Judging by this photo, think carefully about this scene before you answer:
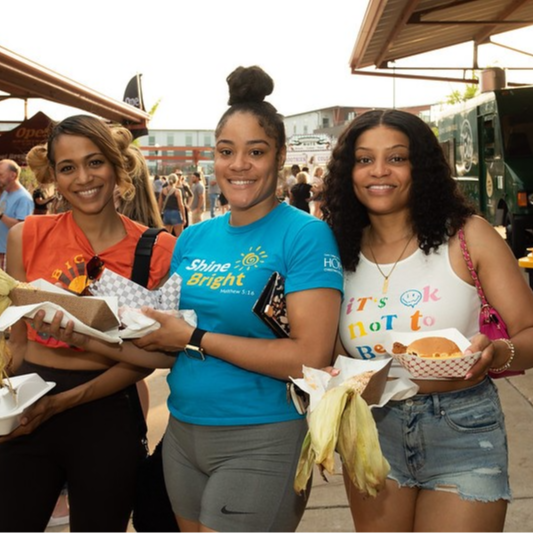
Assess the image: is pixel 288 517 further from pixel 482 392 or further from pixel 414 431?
pixel 482 392

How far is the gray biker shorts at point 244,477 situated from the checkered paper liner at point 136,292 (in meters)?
0.42

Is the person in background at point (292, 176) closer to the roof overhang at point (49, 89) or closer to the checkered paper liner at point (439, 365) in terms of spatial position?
the roof overhang at point (49, 89)

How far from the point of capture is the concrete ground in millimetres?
3959

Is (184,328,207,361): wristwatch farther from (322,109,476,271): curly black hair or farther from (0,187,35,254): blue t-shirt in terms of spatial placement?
(0,187,35,254): blue t-shirt

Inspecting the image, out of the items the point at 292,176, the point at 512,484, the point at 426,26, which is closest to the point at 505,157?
the point at 426,26

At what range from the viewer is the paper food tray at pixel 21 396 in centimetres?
231

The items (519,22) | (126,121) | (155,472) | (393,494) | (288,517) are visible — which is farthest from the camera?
(126,121)

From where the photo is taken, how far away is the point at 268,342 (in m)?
2.25

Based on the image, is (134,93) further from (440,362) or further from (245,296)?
(440,362)

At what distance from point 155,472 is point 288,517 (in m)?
0.57

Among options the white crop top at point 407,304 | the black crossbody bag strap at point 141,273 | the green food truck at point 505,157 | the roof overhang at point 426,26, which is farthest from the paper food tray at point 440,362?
the green food truck at point 505,157

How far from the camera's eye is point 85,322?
2303 mm

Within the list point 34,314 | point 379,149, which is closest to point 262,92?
point 379,149

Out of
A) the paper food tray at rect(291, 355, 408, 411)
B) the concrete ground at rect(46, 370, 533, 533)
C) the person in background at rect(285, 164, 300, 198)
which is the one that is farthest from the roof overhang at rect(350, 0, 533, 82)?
the paper food tray at rect(291, 355, 408, 411)
